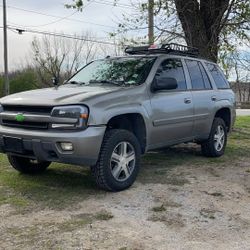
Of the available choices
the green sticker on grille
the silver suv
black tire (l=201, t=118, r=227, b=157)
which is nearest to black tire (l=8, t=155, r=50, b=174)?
the silver suv

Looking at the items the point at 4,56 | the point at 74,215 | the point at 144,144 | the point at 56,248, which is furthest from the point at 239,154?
the point at 4,56

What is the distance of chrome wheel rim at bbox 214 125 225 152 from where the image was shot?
8234 mm

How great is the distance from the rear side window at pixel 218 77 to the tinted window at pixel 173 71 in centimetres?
120

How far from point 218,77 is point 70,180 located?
383cm

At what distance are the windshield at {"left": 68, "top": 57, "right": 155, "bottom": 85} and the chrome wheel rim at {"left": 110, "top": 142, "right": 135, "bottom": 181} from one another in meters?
1.00

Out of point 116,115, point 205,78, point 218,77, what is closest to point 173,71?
point 205,78

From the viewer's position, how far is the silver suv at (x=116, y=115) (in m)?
5.27

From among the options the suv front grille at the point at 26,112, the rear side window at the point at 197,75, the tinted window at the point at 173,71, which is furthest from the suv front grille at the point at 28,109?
the rear side window at the point at 197,75

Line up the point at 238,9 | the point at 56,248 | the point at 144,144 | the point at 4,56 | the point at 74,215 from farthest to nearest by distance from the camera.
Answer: the point at 4,56, the point at 238,9, the point at 144,144, the point at 74,215, the point at 56,248

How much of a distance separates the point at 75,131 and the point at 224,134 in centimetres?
406

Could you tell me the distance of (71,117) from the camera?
17.1 ft

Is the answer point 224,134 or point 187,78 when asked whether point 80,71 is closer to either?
point 187,78

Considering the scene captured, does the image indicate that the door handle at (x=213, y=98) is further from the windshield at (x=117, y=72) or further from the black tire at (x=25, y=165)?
the black tire at (x=25, y=165)

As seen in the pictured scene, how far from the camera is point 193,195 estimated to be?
5.64 metres
